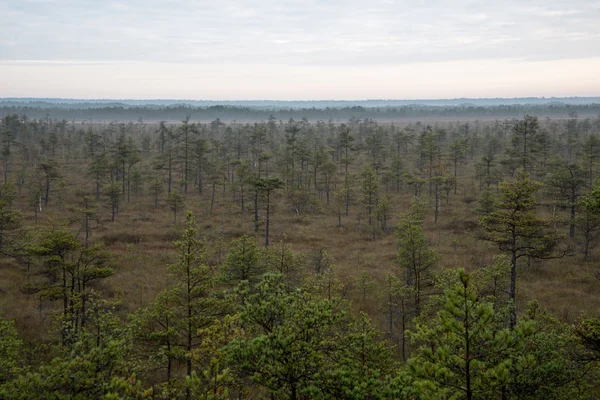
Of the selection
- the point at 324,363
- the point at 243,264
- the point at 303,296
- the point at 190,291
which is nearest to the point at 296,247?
the point at 243,264

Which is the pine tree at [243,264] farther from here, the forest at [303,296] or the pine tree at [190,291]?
the pine tree at [190,291]

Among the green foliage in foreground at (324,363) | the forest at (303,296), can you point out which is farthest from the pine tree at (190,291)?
the green foliage in foreground at (324,363)

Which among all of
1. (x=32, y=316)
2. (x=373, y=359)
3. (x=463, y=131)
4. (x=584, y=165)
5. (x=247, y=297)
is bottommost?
(x=32, y=316)

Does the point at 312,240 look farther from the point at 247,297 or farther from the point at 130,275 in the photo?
the point at 247,297

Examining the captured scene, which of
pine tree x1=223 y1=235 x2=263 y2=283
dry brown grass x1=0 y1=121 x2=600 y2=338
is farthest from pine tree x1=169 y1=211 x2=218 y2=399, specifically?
dry brown grass x1=0 y1=121 x2=600 y2=338

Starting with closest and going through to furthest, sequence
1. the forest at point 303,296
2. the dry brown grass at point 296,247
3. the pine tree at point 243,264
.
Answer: the forest at point 303,296, the pine tree at point 243,264, the dry brown grass at point 296,247

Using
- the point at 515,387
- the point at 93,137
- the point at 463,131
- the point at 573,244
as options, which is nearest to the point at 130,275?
the point at 515,387

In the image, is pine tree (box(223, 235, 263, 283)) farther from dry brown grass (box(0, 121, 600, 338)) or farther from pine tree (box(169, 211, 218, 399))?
dry brown grass (box(0, 121, 600, 338))

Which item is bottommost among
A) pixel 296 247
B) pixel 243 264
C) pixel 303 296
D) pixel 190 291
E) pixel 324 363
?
pixel 296 247

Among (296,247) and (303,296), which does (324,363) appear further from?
(296,247)

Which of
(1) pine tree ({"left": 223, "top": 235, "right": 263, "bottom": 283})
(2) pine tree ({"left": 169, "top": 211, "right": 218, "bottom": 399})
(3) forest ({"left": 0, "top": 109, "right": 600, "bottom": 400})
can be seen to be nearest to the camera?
(3) forest ({"left": 0, "top": 109, "right": 600, "bottom": 400})

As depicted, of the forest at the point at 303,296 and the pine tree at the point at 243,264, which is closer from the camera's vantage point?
the forest at the point at 303,296
